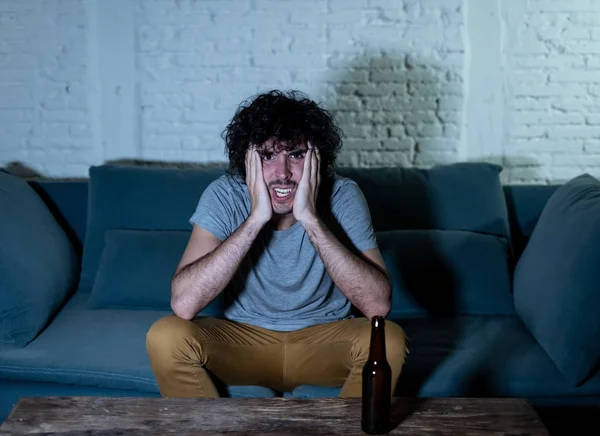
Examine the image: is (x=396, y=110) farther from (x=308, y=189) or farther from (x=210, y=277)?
(x=210, y=277)

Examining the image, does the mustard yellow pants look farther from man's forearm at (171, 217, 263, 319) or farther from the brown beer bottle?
the brown beer bottle

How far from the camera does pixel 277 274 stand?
2.37 metres

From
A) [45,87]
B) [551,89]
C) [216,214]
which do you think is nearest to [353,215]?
[216,214]

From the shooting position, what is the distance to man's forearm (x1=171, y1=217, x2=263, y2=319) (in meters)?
2.24

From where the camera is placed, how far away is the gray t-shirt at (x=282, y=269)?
236 cm

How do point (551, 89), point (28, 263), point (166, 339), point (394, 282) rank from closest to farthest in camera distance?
1. point (166, 339)
2. point (28, 263)
3. point (394, 282)
4. point (551, 89)

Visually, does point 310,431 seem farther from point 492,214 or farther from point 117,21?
point 117,21

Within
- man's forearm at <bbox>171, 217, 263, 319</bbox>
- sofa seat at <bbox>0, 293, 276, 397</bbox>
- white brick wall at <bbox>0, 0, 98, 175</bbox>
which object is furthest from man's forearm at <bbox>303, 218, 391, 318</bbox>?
white brick wall at <bbox>0, 0, 98, 175</bbox>

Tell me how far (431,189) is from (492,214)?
25cm

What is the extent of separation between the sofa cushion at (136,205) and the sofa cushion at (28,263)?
0.33 ft

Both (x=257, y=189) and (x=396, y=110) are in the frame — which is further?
(x=396, y=110)

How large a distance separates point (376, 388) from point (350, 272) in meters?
0.60

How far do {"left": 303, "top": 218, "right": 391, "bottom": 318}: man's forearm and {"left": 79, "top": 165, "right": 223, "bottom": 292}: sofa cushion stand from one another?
2.63 feet

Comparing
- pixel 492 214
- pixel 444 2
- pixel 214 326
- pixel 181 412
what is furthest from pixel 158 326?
pixel 444 2
